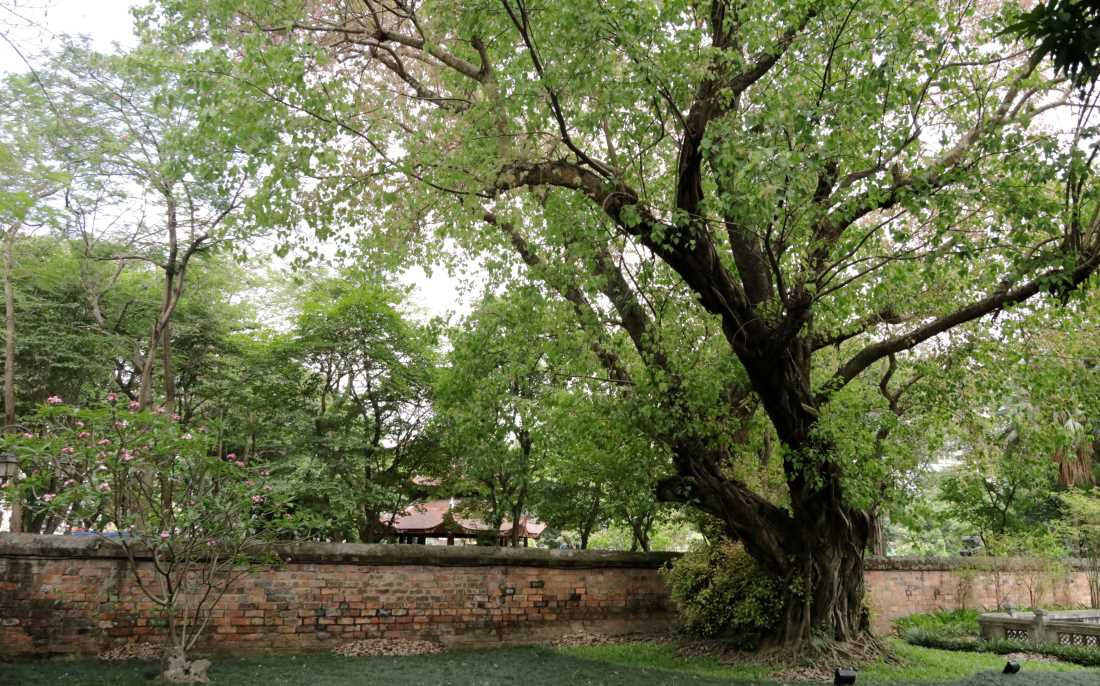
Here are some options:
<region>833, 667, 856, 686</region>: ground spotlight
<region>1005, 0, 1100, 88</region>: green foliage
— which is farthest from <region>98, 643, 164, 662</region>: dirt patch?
<region>1005, 0, 1100, 88</region>: green foliage

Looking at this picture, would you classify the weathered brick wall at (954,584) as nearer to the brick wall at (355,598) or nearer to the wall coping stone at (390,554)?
the brick wall at (355,598)

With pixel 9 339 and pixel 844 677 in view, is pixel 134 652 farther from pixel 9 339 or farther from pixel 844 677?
pixel 9 339

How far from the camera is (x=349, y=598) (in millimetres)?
8352

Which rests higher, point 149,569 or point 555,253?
point 555,253

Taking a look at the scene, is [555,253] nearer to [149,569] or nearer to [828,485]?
[828,485]

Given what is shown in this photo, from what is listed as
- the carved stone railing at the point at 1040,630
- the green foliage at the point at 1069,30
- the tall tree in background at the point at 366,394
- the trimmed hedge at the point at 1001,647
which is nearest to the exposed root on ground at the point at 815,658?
the trimmed hedge at the point at 1001,647

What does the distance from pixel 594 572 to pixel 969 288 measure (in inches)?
230

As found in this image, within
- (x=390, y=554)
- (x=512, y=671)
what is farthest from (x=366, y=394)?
(x=512, y=671)

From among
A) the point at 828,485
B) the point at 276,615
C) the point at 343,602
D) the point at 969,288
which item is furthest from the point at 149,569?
the point at 969,288

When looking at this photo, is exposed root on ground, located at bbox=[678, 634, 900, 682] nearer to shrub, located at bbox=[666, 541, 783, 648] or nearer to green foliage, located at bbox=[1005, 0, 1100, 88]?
shrub, located at bbox=[666, 541, 783, 648]

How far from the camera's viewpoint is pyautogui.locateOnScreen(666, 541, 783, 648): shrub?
8.56 metres

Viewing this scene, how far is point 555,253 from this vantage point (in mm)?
7797

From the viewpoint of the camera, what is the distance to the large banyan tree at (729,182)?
5.64m

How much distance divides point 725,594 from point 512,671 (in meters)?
2.97
